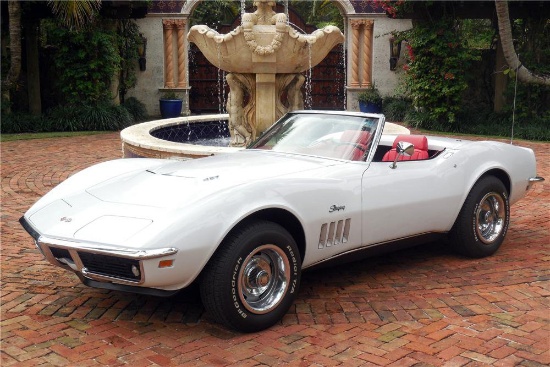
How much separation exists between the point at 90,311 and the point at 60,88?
1432 centimetres

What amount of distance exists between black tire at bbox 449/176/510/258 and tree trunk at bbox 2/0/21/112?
41.6 ft

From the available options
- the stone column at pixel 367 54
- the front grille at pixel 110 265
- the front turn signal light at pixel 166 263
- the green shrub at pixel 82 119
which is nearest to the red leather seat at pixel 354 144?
the front turn signal light at pixel 166 263

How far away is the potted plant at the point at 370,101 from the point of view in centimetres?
1970

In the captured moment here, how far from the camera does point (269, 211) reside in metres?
4.15

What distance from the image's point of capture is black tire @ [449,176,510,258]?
543cm

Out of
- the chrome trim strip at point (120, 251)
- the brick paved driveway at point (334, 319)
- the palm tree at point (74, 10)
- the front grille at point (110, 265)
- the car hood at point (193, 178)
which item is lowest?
the brick paved driveway at point (334, 319)

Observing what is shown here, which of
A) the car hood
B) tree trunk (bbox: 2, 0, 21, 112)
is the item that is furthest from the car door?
tree trunk (bbox: 2, 0, 21, 112)

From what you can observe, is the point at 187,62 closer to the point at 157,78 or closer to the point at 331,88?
the point at 157,78

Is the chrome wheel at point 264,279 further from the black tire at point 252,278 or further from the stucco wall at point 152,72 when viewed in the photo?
the stucco wall at point 152,72

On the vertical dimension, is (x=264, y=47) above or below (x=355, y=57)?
below

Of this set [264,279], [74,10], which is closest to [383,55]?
[74,10]

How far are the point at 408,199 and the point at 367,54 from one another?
16075 mm

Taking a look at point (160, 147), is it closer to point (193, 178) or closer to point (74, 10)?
point (193, 178)

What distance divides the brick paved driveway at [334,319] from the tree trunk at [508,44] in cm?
620
